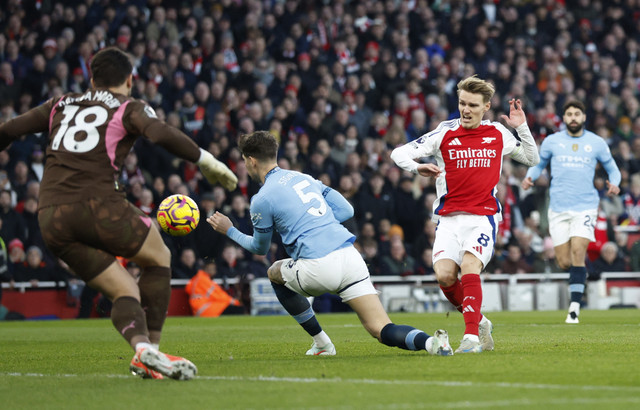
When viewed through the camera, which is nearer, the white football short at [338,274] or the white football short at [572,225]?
the white football short at [338,274]

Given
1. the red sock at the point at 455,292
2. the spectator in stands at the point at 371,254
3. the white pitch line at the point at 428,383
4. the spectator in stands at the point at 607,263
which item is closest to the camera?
the white pitch line at the point at 428,383

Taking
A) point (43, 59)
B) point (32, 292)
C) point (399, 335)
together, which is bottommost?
point (32, 292)

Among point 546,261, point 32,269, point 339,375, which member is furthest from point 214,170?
point 546,261

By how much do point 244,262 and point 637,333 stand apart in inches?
375

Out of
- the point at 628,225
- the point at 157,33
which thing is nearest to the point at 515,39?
the point at 628,225

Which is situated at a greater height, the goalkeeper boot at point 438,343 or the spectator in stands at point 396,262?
the goalkeeper boot at point 438,343

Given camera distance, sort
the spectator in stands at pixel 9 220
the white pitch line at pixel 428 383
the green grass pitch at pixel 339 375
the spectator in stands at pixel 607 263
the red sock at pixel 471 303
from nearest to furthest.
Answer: the green grass pitch at pixel 339 375
the white pitch line at pixel 428 383
the red sock at pixel 471 303
the spectator in stands at pixel 9 220
the spectator in stands at pixel 607 263

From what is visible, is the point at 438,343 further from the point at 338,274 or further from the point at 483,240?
the point at 483,240

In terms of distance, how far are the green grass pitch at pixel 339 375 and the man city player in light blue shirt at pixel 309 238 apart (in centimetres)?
36

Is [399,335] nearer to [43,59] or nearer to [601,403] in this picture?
[601,403]

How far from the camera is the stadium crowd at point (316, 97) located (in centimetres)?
1881

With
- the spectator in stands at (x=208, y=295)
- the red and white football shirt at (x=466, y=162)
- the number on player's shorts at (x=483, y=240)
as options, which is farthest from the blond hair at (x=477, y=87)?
the spectator in stands at (x=208, y=295)

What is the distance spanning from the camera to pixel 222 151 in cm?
1900

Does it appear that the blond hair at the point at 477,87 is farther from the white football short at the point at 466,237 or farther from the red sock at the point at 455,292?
the red sock at the point at 455,292
